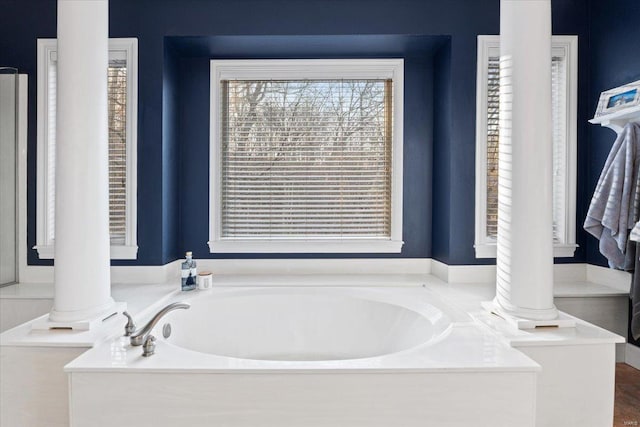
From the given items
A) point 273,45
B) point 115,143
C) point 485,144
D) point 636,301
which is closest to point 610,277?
point 636,301

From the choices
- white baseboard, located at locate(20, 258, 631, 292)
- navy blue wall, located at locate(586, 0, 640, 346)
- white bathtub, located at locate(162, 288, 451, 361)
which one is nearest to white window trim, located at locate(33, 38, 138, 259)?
Answer: white baseboard, located at locate(20, 258, 631, 292)

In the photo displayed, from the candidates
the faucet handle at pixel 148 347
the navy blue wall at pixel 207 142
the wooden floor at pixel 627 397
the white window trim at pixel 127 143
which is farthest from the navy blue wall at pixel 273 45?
the faucet handle at pixel 148 347

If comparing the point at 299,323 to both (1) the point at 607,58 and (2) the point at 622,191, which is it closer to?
(2) the point at 622,191

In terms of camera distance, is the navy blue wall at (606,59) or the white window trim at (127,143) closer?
the navy blue wall at (606,59)

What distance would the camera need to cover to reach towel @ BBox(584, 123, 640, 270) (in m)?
2.23

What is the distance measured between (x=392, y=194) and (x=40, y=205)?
7.66 ft

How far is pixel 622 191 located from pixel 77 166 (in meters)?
2.75

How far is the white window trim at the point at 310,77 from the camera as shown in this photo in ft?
9.44

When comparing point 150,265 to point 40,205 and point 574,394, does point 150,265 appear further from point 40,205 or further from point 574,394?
point 574,394

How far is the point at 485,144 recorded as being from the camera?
2.64 meters

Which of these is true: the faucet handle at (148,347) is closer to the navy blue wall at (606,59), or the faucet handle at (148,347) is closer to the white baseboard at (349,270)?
the white baseboard at (349,270)

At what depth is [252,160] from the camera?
293 cm

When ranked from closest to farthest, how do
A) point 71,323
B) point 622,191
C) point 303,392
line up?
point 303,392 → point 71,323 → point 622,191

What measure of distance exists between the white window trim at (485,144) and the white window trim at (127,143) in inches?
86.2
